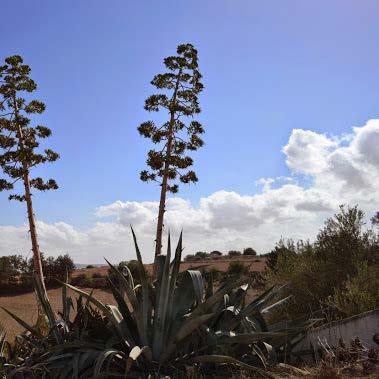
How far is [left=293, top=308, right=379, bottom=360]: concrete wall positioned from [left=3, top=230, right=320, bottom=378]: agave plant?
0.52 metres

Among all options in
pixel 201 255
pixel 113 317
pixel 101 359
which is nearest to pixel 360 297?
pixel 113 317

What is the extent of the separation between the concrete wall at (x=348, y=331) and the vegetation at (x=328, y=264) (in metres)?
2.85

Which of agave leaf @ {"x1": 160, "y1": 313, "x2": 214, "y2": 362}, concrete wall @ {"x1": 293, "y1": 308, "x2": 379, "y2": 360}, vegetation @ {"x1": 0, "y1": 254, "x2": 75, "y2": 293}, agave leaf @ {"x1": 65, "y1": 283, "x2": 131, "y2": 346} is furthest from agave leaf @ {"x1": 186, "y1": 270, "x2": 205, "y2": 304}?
vegetation @ {"x1": 0, "y1": 254, "x2": 75, "y2": 293}

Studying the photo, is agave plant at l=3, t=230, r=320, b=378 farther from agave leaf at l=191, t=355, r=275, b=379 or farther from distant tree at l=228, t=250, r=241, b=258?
distant tree at l=228, t=250, r=241, b=258

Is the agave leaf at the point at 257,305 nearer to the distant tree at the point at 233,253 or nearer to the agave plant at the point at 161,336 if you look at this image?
the agave plant at the point at 161,336

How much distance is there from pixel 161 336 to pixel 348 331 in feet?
9.70

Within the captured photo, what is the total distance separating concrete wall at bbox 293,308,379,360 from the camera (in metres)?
7.56

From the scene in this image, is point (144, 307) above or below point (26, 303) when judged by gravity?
above

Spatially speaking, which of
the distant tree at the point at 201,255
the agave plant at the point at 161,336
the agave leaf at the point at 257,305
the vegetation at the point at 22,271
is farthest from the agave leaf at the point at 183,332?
the distant tree at the point at 201,255

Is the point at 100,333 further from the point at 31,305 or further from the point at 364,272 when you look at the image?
the point at 31,305

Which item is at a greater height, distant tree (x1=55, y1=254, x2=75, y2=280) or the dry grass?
distant tree (x1=55, y1=254, x2=75, y2=280)

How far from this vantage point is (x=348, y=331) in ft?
25.3

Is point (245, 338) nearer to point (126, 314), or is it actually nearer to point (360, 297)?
point (126, 314)

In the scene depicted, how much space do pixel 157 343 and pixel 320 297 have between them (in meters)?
6.82
